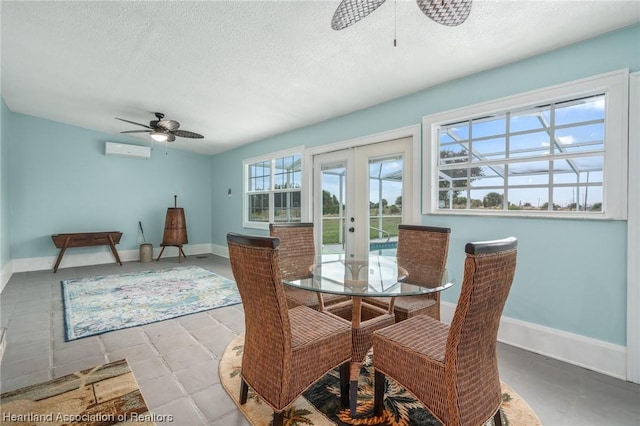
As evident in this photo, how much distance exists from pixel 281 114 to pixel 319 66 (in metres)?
1.50

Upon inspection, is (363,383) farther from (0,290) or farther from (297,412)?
(0,290)

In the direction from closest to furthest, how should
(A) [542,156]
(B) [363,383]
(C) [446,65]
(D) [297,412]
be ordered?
(D) [297,412], (B) [363,383], (A) [542,156], (C) [446,65]

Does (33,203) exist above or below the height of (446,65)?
below

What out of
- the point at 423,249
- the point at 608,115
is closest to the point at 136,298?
the point at 423,249

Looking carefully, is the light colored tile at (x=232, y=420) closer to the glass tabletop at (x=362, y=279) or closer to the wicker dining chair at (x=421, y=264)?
the glass tabletop at (x=362, y=279)

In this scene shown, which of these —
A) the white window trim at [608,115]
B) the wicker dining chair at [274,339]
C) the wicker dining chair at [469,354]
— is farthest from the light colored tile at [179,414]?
the white window trim at [608,115]

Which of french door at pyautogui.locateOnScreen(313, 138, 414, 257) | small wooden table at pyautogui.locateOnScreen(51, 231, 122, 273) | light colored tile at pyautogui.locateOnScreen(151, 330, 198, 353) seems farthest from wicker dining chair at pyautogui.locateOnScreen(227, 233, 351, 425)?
small wooden table at pyautogui.locateOnScreen(51, 231, 122, 273)

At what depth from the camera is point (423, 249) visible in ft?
8.14

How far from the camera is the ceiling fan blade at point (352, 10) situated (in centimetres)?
153

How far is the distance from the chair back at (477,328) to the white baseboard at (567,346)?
1451 millimetres

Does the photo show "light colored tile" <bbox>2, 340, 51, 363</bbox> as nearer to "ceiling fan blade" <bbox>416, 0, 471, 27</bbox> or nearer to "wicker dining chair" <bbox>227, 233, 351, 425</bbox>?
"wicker dining chair" <bbox>227, 233, 351, 425</bbox>

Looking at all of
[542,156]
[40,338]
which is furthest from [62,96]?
[542,156]

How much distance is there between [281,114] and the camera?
4203 mm

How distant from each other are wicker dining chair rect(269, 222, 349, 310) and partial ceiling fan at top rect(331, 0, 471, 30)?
1.61 metres
